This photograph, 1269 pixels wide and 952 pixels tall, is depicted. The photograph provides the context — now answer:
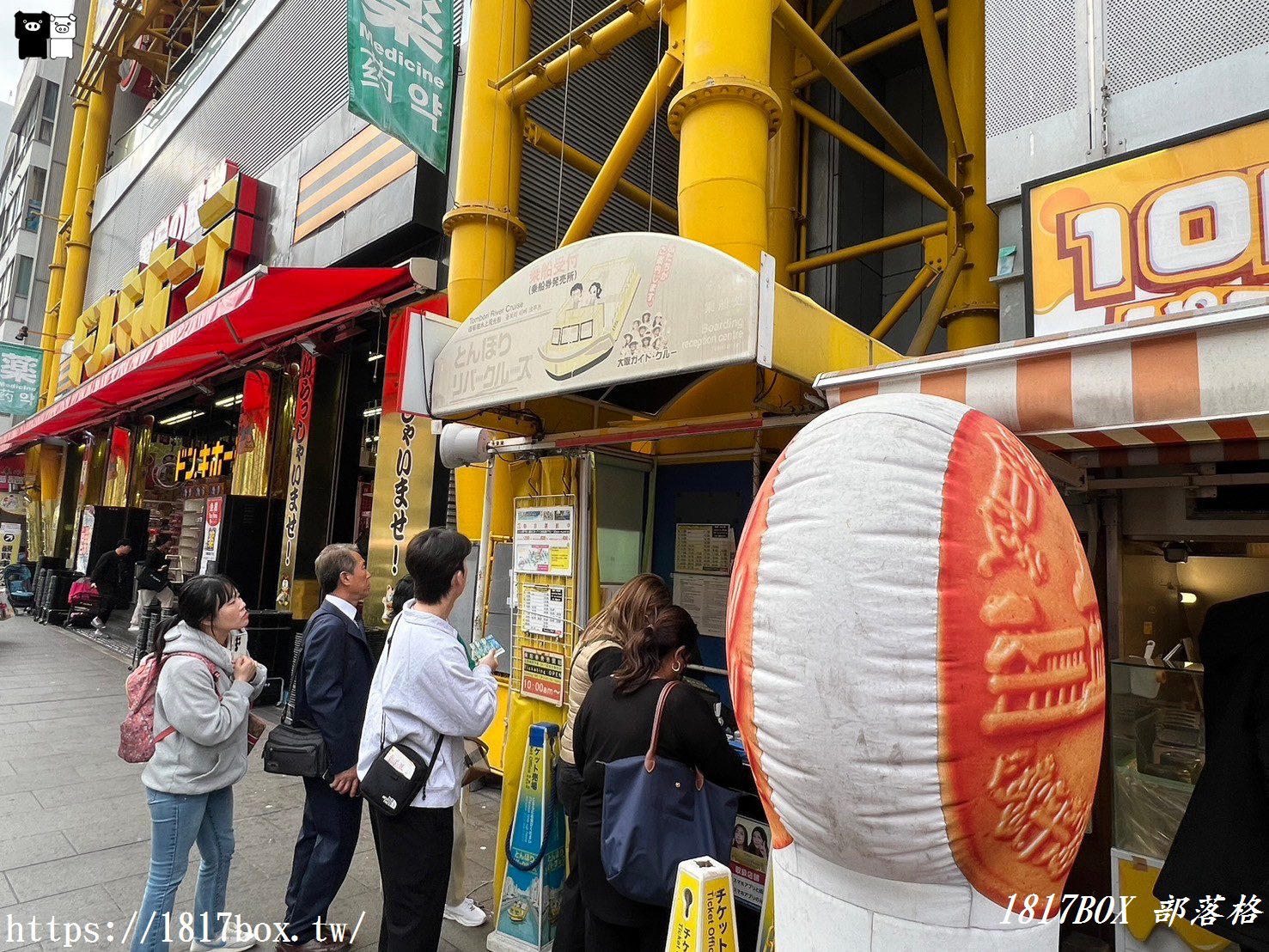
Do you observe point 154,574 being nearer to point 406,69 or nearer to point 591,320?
point 406,69

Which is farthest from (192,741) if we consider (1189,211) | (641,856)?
(1189,211)

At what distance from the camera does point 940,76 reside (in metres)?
7.39

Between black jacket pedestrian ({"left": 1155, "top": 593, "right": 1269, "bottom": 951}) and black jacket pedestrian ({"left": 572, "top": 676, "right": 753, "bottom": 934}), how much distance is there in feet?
5.21

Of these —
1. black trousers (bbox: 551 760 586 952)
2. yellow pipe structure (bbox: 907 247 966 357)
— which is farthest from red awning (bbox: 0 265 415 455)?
black trousers (bbox: 551 760 586 952)

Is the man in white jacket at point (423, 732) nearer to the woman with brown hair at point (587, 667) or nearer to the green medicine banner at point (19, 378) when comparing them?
the woman with brown hair at point (587, 667)

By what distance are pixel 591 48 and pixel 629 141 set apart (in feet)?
4.09

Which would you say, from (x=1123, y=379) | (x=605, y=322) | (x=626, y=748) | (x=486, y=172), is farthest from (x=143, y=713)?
(x=486, y=172)

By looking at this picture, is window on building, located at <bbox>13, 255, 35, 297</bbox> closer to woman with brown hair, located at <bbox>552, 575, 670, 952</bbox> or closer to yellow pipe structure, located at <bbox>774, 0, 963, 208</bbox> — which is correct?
yellow pipe structure, located at <bbox>774, 0, 963, 208</bbox>

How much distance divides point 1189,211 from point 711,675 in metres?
3.64

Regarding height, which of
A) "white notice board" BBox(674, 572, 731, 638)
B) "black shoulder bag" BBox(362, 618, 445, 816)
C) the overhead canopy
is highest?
the overhead canopy

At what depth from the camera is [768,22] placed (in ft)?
16.8

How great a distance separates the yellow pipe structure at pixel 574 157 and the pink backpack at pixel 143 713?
578cm

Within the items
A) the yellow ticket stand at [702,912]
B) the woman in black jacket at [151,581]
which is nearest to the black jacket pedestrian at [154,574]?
the woman in black jacket at [151,581]

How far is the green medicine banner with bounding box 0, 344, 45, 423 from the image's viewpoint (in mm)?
19375
